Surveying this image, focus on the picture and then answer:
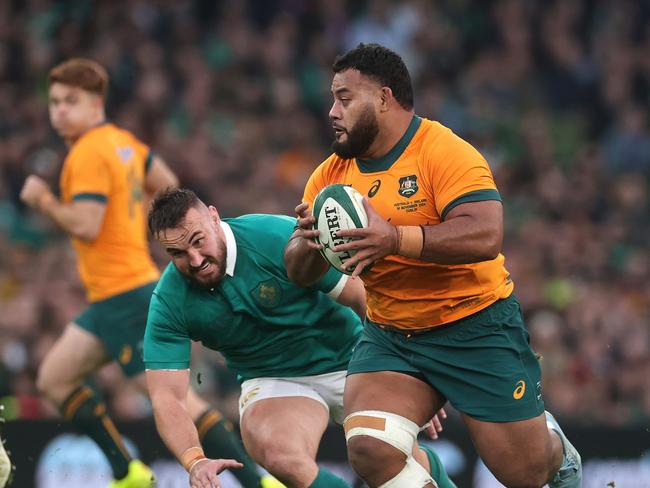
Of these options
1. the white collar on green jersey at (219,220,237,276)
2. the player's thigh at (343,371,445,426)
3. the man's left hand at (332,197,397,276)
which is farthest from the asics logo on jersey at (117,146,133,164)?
the man's left hand at (332,197,397,276)

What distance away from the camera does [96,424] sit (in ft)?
25.7

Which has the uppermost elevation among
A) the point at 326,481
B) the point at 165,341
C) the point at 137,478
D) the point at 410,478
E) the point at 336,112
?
the point at 336,112

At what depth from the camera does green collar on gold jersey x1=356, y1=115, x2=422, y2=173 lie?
5527 mm

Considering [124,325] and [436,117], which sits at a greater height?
[436,117]

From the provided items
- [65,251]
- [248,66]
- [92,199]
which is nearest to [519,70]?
[248,66]

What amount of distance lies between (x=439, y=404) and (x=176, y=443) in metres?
1.19

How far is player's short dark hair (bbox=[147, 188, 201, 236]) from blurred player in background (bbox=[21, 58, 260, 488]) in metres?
2.03

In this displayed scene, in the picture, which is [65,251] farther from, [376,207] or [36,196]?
[376,207]

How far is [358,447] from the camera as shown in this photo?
18.0ft

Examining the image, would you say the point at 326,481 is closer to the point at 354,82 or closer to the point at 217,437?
the point at 217,437

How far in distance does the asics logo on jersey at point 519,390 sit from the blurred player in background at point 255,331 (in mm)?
737

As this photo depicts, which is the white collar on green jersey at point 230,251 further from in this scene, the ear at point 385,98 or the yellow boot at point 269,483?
the yellow boot at point 269,483

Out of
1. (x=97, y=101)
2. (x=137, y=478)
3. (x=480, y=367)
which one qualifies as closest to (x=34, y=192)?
(x=97, y=101)

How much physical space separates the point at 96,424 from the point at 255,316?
2084 millimetres
